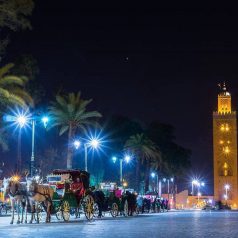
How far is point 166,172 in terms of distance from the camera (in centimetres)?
9138

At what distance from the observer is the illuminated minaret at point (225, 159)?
14788 cm

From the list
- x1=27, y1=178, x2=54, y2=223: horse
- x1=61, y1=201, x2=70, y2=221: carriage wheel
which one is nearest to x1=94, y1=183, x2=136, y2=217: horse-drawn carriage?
x1=61, y1=201, x2=70, y2=221: carriage wheel

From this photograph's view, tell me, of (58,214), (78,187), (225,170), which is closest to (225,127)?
(225,170)

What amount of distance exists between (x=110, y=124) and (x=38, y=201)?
54915mm

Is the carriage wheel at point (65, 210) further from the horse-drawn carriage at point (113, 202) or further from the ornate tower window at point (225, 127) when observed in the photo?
the ornate tower window at point (225, 127)

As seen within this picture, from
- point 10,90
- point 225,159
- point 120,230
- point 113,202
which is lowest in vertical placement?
point 120,230

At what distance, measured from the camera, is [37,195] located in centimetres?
2575

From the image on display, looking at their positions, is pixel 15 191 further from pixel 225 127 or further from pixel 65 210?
pixel 225 127

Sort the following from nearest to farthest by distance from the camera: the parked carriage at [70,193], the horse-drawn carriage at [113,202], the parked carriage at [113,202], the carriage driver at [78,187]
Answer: the parked carriage at [70,193] → the carriage driver at [78,187] → the horse-drawn carriage at [113,202] → the parked carriage at [113,202]

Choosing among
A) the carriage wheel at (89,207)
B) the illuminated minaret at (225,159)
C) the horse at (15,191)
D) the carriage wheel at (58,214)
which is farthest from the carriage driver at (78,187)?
the illuminated minaret at (225,159)

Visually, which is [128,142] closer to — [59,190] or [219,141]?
[59,190]

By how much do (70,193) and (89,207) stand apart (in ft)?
4.31

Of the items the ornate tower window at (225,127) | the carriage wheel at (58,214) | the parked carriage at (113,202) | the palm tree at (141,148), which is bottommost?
the carriage wheel at (58,214)

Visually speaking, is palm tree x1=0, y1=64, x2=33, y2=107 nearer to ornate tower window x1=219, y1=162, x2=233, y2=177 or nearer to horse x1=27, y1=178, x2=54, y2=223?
horse x1=27, y1=178, x2=54, y2=223
